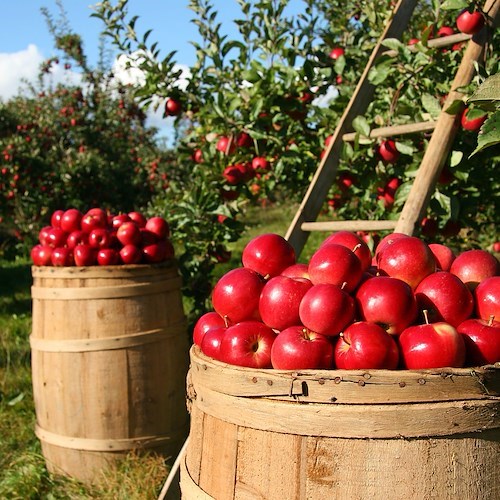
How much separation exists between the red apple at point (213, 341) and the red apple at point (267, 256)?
183 millimetres

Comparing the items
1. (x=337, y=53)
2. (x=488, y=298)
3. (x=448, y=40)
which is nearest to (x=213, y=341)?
(x=488, y=298)

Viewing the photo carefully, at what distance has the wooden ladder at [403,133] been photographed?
8.27 feet

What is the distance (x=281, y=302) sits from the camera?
142 centimetres

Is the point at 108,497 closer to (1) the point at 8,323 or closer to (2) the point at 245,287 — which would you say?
(2) the point at 245,287

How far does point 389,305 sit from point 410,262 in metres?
0.19

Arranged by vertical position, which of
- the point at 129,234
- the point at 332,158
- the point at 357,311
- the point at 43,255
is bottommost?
the point at 43,255

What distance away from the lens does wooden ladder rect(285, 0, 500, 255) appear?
8.27ft

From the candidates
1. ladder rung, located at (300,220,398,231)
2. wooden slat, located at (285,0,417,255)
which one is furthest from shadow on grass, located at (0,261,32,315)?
ladder rung, located at (300,220,398,231)

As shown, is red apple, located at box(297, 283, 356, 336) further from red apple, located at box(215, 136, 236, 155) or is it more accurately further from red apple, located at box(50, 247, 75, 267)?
red apple, located at box(215, 136, 236, 155)

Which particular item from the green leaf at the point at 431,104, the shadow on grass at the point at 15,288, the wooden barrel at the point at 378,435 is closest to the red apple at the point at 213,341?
the wooden barrel at the point at 378,435

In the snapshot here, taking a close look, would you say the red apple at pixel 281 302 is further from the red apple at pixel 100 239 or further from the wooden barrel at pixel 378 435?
the red apple at pixel 100 239

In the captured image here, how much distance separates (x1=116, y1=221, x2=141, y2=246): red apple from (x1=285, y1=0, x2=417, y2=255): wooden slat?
70cm

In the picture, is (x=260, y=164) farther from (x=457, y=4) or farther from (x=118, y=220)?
(x=457, y=4)

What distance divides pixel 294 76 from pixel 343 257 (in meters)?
2.12
